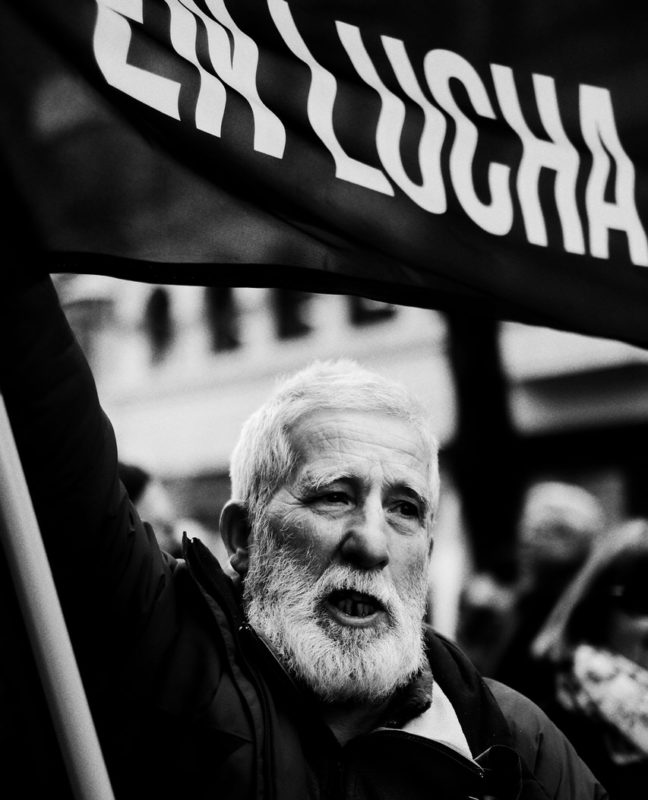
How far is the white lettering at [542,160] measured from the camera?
2564 mm

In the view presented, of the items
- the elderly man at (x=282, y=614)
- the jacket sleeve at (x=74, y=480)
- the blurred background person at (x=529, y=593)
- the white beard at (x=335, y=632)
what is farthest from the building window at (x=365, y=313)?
the jacket sleeve at (x=74, y=480)

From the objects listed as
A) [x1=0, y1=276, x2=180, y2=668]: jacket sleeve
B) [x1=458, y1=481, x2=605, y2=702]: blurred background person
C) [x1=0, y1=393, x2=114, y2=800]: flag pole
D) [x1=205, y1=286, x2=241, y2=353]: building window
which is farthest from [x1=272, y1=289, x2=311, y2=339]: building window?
[x1=0, y1=393, x2=114, y2=800]: flag pole

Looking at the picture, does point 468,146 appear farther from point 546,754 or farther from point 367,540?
point 546,754

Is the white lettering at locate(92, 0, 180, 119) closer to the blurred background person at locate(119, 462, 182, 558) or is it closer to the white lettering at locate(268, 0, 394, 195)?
the white lettering at locate(268, 0, 394, 195)

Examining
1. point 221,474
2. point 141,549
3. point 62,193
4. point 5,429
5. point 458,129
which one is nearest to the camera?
point 5,429

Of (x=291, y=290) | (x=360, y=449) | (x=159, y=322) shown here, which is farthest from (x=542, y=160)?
(x=159, y=322)

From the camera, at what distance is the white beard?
2.34 m

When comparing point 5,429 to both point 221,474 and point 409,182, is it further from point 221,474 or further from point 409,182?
point 221,474

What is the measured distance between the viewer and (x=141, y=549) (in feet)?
7.13

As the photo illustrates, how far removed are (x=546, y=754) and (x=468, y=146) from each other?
1.26 metres

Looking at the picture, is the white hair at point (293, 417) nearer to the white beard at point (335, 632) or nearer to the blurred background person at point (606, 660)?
the white beard at point (335, 632)

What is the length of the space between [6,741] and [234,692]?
0.40 meters

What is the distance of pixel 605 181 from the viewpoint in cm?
268

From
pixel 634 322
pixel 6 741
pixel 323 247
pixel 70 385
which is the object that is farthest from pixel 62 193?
pixel 634 322
